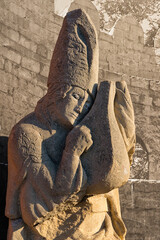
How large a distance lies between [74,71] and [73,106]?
0.93 ft

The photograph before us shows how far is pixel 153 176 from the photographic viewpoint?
6.18m

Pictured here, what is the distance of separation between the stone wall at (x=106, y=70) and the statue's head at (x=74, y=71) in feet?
4.08

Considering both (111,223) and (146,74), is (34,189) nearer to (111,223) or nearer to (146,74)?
(111,223)

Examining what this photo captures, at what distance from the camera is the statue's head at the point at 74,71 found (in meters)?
3.82

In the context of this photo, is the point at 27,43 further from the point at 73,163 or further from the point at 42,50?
the point at 73,163

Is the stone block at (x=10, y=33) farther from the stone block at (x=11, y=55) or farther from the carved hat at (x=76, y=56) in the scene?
the carved hat at (x=76, y=56)

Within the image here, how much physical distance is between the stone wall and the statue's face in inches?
51.2

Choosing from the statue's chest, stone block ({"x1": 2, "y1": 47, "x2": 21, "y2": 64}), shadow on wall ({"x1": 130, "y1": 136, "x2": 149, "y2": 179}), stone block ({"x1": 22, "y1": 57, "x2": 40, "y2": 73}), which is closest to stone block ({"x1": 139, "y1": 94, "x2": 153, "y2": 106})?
shadow on wall ({"x1": 130, "y1": 136, "x2": 149, "y2": 179})

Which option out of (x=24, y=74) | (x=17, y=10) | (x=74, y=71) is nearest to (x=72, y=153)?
(x=74, y=71)

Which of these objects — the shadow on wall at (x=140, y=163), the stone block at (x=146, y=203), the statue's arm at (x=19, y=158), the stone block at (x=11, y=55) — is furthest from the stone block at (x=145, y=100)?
the statue's arm at (x=19, y=158)

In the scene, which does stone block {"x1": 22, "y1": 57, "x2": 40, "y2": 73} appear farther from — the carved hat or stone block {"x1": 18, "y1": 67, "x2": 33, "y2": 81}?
the carved hat

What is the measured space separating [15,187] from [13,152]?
265 millimetres

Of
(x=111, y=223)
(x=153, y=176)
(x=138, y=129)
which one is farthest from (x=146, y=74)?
(x=111, y=223)

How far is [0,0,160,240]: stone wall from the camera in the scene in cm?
516
